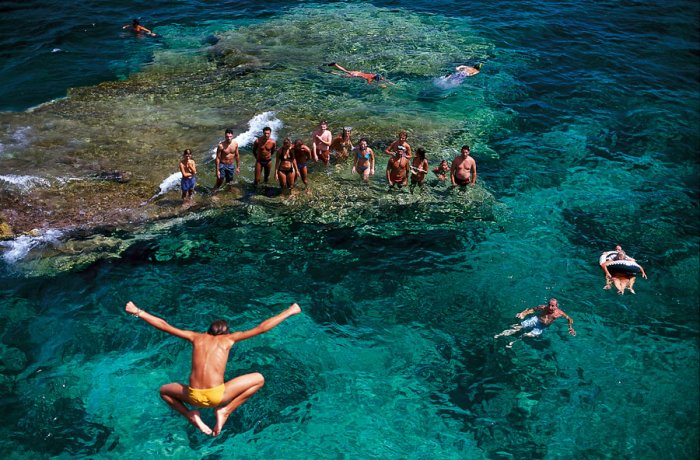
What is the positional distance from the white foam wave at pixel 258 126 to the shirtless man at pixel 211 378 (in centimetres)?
1003

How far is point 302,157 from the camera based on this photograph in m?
14.4

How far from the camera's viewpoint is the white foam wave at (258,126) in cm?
1670

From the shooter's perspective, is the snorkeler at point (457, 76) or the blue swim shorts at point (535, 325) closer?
the blue swim shorts at point (535, 325)

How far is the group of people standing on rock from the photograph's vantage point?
46.0ft


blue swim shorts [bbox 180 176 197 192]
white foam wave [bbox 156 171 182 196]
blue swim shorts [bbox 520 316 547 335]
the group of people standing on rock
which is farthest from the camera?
white foam wave [bbox 156 171 182 196]

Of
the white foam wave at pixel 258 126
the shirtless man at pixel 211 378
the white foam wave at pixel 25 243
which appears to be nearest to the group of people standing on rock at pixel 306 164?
the white foam wave at pixel 258 126

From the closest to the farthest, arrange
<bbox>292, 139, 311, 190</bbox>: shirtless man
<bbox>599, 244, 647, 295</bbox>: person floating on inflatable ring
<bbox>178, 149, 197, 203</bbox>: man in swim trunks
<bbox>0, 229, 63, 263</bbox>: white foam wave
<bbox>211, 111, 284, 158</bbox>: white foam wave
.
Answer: <bbox>599, 244, 647, 295</bbox>: person floating on inflatable ring → <bbox>0, 229, 63, 263</bbox>: white foam wave → <bbox>178, 149, 197, 203</bbox>: man in swim trunks → <bbox>292, 139, 311, 190</bbox>: shirtless man → <bbox>211, 111, 284, 158</bbox>: white foam wave

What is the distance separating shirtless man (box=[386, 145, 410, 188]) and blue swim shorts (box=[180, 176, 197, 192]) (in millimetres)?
4822

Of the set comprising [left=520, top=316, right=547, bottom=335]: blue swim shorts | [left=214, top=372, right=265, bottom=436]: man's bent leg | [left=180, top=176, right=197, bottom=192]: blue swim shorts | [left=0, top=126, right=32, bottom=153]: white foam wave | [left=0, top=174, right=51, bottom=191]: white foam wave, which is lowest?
[left=520, top=316, right=547, bottom=335]: blue swim shorts

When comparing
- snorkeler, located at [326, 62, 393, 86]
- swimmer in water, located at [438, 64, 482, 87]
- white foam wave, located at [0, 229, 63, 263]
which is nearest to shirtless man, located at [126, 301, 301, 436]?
white foam wave, located at [0, 229, 63, 263]

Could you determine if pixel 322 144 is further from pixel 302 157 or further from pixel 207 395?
pixel 207 395

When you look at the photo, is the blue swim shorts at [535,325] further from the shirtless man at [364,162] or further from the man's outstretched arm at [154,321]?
the man's outstretched arm at [154,321]

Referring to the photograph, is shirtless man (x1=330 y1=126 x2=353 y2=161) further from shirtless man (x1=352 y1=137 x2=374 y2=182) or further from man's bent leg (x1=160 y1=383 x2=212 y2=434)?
man's bent leg (x1=160 y1=383 x2=212 y2=434)

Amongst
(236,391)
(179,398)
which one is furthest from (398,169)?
(179,398)
